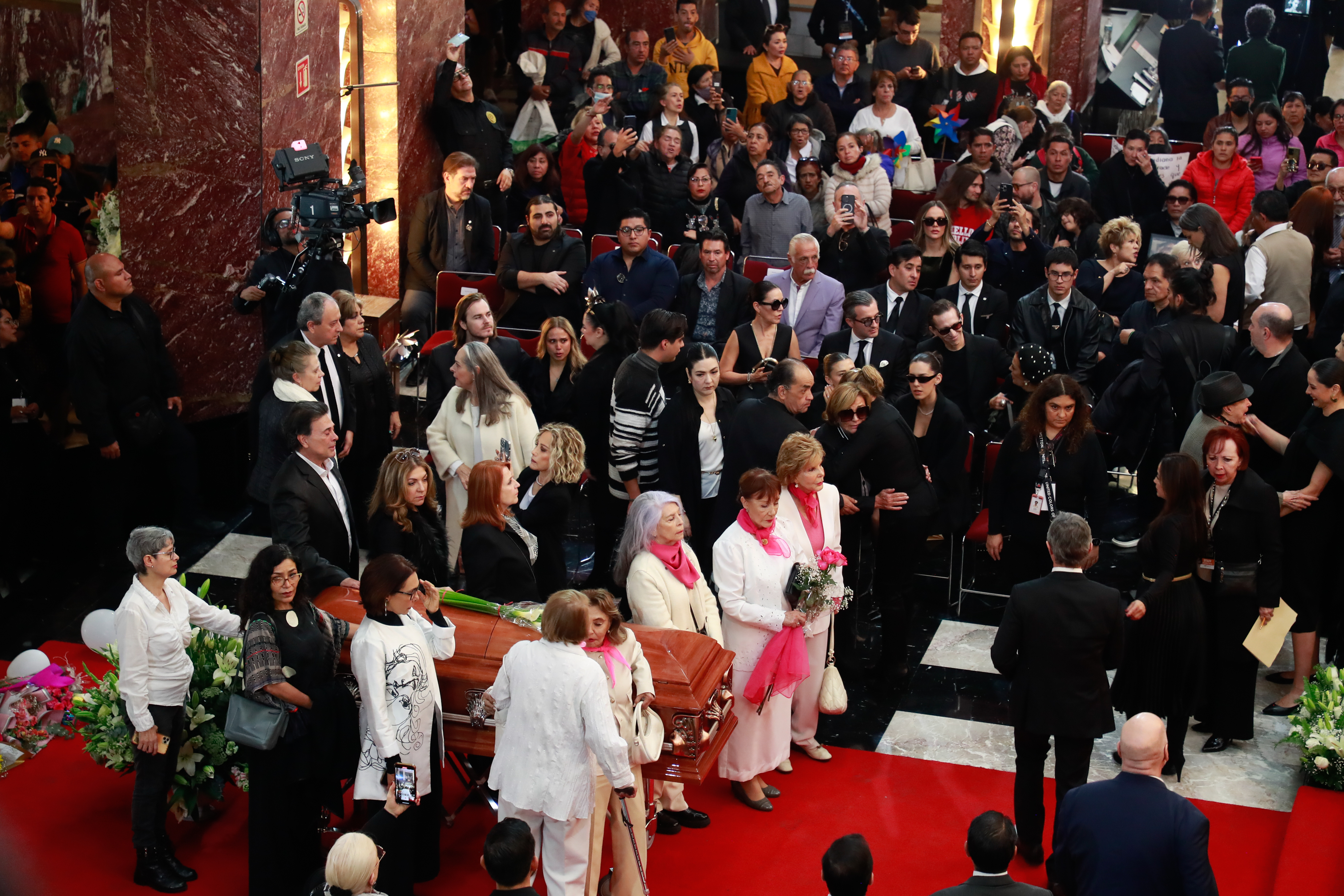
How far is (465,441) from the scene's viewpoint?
6.74 meters

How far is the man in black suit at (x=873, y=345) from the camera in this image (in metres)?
7.26

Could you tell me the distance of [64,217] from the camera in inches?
328

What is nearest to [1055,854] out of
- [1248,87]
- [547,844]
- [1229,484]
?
[547,844]

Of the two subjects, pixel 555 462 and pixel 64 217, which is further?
pixel 64 217

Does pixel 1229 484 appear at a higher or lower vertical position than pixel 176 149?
lower

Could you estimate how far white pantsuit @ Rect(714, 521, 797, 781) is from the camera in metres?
5.43

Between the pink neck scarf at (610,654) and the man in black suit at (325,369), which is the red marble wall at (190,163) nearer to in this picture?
the man in black suit at (325,369)

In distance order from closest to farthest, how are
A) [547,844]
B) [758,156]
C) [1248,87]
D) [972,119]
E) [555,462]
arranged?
[547,844]
[555,462]
[758,156]
[1248,87]
[972,119]

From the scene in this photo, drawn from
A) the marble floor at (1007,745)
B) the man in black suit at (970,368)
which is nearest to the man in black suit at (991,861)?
the marble floor at (1007,745)

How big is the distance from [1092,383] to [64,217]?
607cm

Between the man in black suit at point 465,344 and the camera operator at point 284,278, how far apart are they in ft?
2.66

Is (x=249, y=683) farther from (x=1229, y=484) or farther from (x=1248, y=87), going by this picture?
(x=1248, y=87)

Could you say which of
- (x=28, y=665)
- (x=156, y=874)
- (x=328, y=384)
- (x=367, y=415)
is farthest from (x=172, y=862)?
(x=367, y=415)

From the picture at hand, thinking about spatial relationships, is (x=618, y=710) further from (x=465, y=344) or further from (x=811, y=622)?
(x=465, y=344)
